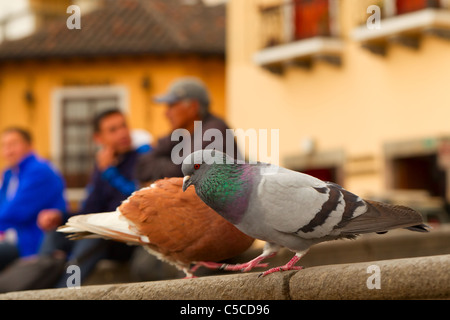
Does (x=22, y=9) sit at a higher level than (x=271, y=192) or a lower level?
higher

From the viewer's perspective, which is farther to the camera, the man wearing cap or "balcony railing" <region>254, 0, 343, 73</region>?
"balcony railing" <region>254, 0, 343, 73</region>

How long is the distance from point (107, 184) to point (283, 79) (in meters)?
15.1

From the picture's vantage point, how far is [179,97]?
11.8 feet

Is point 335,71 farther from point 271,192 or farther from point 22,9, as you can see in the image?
point 271,192

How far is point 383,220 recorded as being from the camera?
2.57 m

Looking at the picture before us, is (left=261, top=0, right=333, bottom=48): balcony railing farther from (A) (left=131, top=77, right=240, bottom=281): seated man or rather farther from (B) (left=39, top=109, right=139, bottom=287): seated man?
(A) (left=131, top=77, right=240, bottom=281): seated man

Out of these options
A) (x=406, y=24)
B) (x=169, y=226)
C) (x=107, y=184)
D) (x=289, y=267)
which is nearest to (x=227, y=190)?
(x=289, y=267)

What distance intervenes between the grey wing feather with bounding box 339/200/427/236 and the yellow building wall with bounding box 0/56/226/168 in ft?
75.5

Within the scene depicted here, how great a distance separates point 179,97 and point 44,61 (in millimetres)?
23931

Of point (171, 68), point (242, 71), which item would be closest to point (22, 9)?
point (171, 68)

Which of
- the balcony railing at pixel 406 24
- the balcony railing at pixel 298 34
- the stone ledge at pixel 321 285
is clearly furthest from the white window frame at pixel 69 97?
the stone ledge at pixel 321 285

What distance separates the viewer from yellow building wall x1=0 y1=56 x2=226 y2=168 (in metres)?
26.0

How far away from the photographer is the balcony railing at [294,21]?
18781 mm

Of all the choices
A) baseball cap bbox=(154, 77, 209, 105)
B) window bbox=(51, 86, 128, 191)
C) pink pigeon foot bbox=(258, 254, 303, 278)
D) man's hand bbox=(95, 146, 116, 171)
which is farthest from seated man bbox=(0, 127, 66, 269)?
window bbox=(51, 86, 128, 191)
